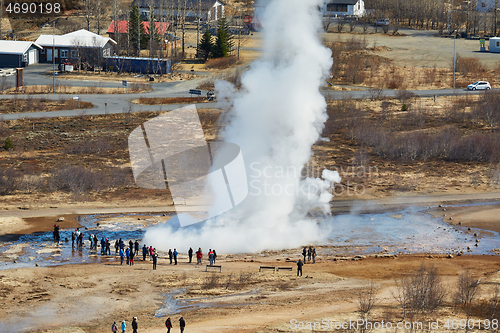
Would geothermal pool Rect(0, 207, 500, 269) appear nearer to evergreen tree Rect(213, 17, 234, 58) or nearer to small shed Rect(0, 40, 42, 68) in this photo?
evergreen tree Rect(213, 17, 234, 58)

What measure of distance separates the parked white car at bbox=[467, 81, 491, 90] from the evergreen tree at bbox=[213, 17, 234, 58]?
3978 centimetres

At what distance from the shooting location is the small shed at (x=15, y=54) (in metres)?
103

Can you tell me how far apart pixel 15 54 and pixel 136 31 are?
21.2 m

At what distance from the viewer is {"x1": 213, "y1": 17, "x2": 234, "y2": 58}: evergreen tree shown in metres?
106

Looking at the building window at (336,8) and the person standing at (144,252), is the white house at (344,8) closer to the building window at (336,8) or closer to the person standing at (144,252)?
the building window at (336,8)

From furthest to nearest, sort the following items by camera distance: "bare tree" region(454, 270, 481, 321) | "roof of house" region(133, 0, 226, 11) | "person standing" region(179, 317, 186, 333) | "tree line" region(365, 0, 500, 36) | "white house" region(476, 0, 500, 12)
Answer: "white house" region(476, 0, 500, 12), "tree line" region(365, 0, 500, 36), "roof of house" region(133, 0, 226, 11), "bare tree" region(454, 270, 481, 321), "person standing" region(179, 317, 186, 333)

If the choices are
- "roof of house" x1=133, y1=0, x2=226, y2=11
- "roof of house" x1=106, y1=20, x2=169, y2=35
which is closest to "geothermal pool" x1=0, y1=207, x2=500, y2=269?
"roof of house" x1=106, y1=20, x2=169, y2=35

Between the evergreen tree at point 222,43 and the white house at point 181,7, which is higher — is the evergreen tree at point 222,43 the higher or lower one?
the lower one

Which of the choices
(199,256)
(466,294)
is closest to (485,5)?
(199,256)

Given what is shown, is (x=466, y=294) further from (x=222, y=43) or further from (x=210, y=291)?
(x=222, y=43)

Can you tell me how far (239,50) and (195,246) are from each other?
67.6m

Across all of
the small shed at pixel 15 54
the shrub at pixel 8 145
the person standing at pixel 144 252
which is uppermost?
the small shed at pixel 15 54

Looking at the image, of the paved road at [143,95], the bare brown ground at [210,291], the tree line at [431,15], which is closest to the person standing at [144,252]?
the bare brown ground at [210,291]

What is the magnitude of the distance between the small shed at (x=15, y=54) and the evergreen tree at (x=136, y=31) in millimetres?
17565
